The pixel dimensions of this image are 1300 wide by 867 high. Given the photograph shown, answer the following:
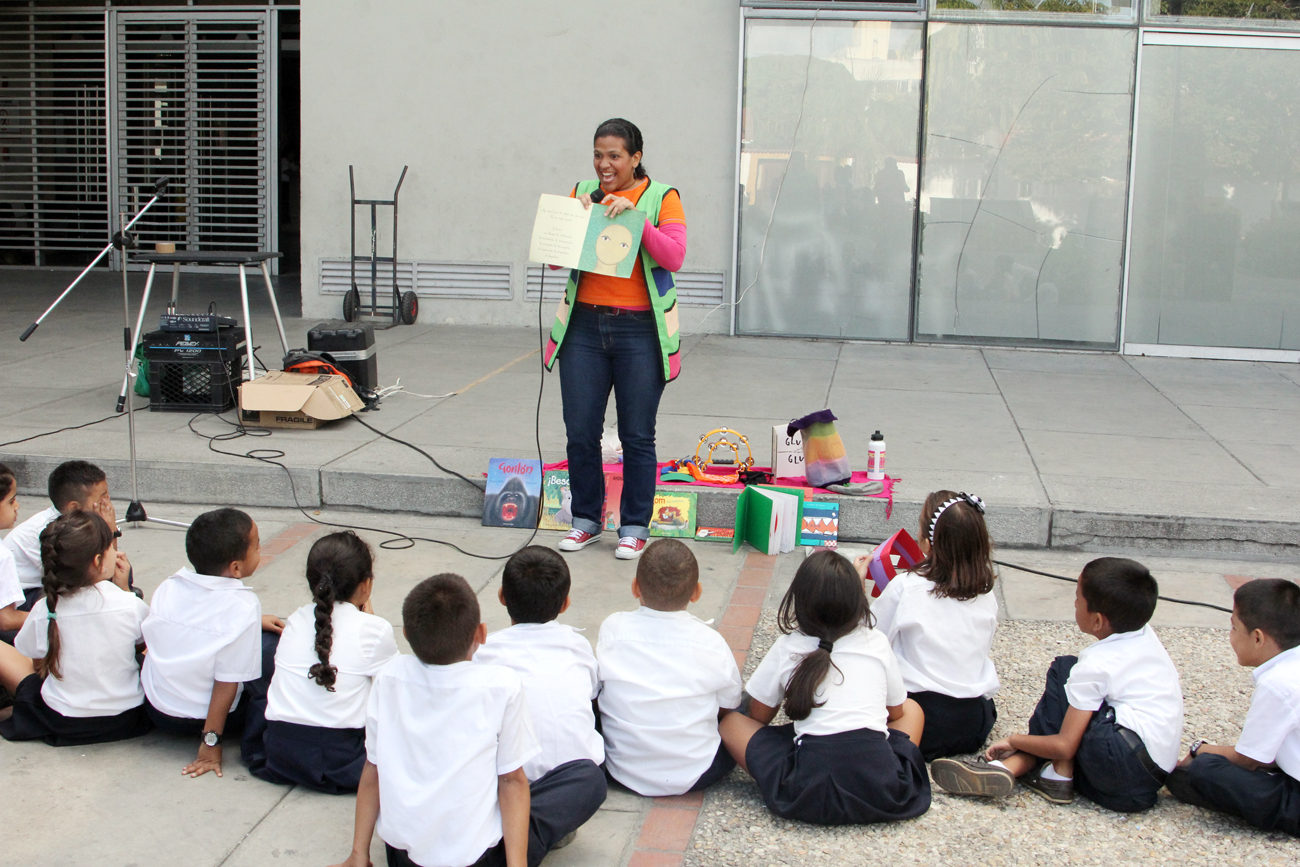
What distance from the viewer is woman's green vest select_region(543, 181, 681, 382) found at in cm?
516

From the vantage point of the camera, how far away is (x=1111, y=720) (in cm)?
331

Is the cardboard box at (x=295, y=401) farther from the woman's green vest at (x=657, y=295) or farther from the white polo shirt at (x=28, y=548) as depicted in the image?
the white polo shirt at (x=28, y=548)

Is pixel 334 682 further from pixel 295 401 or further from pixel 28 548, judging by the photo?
pixel 295 401

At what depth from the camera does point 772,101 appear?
10688 millimetres

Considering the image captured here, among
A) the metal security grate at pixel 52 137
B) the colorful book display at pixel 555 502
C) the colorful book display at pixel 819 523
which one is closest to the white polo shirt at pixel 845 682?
the colorful book display at pixel 819 523

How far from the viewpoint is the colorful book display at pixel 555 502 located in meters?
5.84

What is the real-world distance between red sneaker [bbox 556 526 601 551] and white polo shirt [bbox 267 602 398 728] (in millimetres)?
2195

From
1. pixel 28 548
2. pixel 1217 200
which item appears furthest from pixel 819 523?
pixel 1217 200

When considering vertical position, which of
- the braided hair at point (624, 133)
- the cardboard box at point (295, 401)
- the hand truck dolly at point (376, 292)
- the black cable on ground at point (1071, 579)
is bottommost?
the black cable on ground at point (1071, 579)

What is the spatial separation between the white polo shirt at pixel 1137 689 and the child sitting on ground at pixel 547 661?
1.33 metres

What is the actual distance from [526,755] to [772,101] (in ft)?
28.7

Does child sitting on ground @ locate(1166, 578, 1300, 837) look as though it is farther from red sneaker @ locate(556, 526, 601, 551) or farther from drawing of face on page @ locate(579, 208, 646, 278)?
red sneaker @ locate(556, 526, 601, 551)

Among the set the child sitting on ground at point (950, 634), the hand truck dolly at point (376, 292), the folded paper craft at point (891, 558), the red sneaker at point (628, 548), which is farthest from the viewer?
the hand truck dolly at point (376, 292)

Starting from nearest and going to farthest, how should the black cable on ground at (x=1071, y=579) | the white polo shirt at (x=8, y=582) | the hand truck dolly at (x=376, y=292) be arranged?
Answer: the white polo shirt at (x=8, y=582) < the black cable on ground at (x=1071, y=579) < the hand truck dolly at (x=376, y=292)
